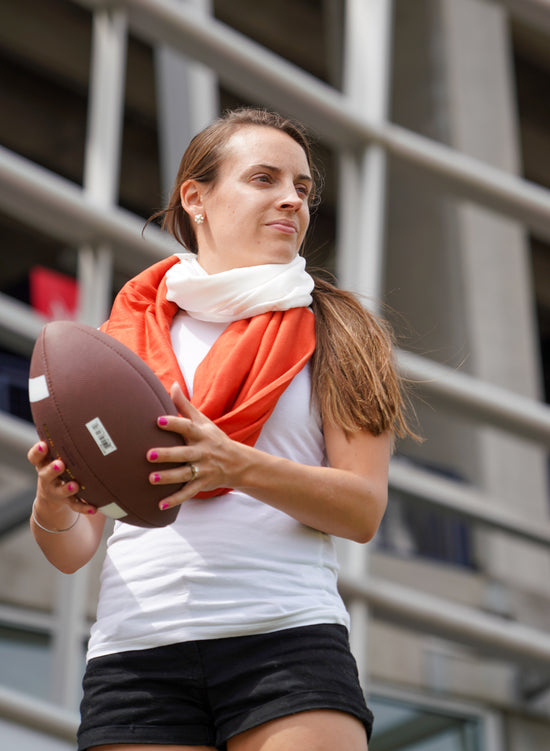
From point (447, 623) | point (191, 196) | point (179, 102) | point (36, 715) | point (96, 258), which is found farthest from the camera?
point (179, 102)

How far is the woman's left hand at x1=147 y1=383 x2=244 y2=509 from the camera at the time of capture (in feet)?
4.39

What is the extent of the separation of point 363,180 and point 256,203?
3341mm

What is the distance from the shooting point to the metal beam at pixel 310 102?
448 cm

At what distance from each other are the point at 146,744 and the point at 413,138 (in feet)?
13.4

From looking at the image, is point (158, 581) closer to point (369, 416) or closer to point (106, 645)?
point (106, 645)

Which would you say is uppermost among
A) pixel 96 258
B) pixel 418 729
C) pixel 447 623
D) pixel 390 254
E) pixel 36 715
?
pixel 390 254

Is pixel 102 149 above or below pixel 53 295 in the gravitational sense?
below

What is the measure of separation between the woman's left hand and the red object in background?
8.35 meters

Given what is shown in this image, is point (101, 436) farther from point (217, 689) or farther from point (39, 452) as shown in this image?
point (217, 689)

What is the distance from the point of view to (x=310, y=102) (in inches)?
187

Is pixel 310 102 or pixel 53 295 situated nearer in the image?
pixel 310 102

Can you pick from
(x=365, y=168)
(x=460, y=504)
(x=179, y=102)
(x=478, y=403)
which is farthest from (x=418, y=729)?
(x=179, y=102)

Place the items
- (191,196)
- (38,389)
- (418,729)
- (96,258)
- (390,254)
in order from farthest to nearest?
1. (390,254)
2. (418,729)
3. (96,258)
4. (191,196)
5. (38,389)

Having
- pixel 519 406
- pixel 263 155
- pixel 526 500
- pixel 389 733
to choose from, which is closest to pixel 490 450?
pixel 526 500
